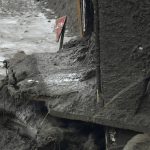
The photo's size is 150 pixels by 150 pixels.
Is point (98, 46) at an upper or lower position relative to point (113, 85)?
upper

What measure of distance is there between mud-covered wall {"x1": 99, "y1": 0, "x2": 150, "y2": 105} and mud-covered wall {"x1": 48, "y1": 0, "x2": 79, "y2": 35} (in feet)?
13.1

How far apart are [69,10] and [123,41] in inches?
200

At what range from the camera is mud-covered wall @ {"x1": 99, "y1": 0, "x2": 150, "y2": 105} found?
4227 mm

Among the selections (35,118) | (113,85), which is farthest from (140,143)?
(35,118)

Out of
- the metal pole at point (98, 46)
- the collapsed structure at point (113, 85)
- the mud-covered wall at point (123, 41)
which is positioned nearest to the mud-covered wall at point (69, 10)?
the collapsed structure at point (113, 85)

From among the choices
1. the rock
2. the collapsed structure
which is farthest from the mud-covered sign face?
the rock

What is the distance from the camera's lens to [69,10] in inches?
→ 367

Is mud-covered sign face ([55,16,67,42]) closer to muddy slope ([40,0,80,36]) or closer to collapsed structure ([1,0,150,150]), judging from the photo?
collapsed structure ([1,0,150,150])

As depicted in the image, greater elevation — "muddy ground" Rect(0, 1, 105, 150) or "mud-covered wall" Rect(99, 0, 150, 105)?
"mud-covered wall" Rect(99, 0, 150, 105)

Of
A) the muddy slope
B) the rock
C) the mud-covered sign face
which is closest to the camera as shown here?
the rock

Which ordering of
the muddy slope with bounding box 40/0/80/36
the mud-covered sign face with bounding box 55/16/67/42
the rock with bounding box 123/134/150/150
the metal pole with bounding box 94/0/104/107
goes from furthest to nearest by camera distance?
the muddy slope with bounding box 40/0/80/36
the mud-covered sign face with bounding box 55/16/67/42
the metal pole with bounding box 94/0/104/107
the rock with bounding box 123/134/150/150

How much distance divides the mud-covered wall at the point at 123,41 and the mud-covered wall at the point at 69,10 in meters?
3.98

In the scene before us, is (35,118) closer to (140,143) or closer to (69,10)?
(140,143)

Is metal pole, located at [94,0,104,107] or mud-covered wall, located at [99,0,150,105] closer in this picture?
mud-covered wall, located at [99,0,150,105]
